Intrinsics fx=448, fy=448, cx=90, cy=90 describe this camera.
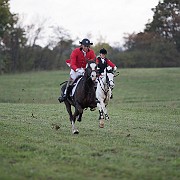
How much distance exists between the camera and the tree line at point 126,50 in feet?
A: 259

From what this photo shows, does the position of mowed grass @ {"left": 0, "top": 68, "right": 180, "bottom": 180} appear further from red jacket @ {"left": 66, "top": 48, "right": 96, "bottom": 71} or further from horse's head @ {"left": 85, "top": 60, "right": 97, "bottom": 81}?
red jacket @ {"left": 66, "top": 48, "right": 96, "bottom": 71}

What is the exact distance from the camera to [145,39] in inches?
3337

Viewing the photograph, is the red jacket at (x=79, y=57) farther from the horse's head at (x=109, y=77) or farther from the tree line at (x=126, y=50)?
the tree line at (x=126, y=50)

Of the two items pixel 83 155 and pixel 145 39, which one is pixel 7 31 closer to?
pixel 145 39

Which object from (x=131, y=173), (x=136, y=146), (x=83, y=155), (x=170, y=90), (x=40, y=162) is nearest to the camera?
(x=131, y=173)

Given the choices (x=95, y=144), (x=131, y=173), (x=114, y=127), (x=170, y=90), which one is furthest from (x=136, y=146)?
(x=170, y=90)

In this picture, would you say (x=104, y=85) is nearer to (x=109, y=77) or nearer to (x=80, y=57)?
(x=109, y=77)

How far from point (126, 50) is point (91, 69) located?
76.1 meters

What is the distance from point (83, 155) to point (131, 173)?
187cm

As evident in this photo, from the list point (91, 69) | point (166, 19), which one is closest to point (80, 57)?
point (91, 69)

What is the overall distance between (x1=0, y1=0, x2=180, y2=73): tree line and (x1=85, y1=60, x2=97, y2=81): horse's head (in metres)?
62.2

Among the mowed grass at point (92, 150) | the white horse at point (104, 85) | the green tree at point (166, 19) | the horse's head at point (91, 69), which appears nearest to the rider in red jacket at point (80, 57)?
the horse's head at point (91, 69)

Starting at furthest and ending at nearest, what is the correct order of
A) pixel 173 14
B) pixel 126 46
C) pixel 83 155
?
pixel 126 46
pixel 173 14
pixel 83 155

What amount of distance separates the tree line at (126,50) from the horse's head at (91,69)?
62214 millimetres
